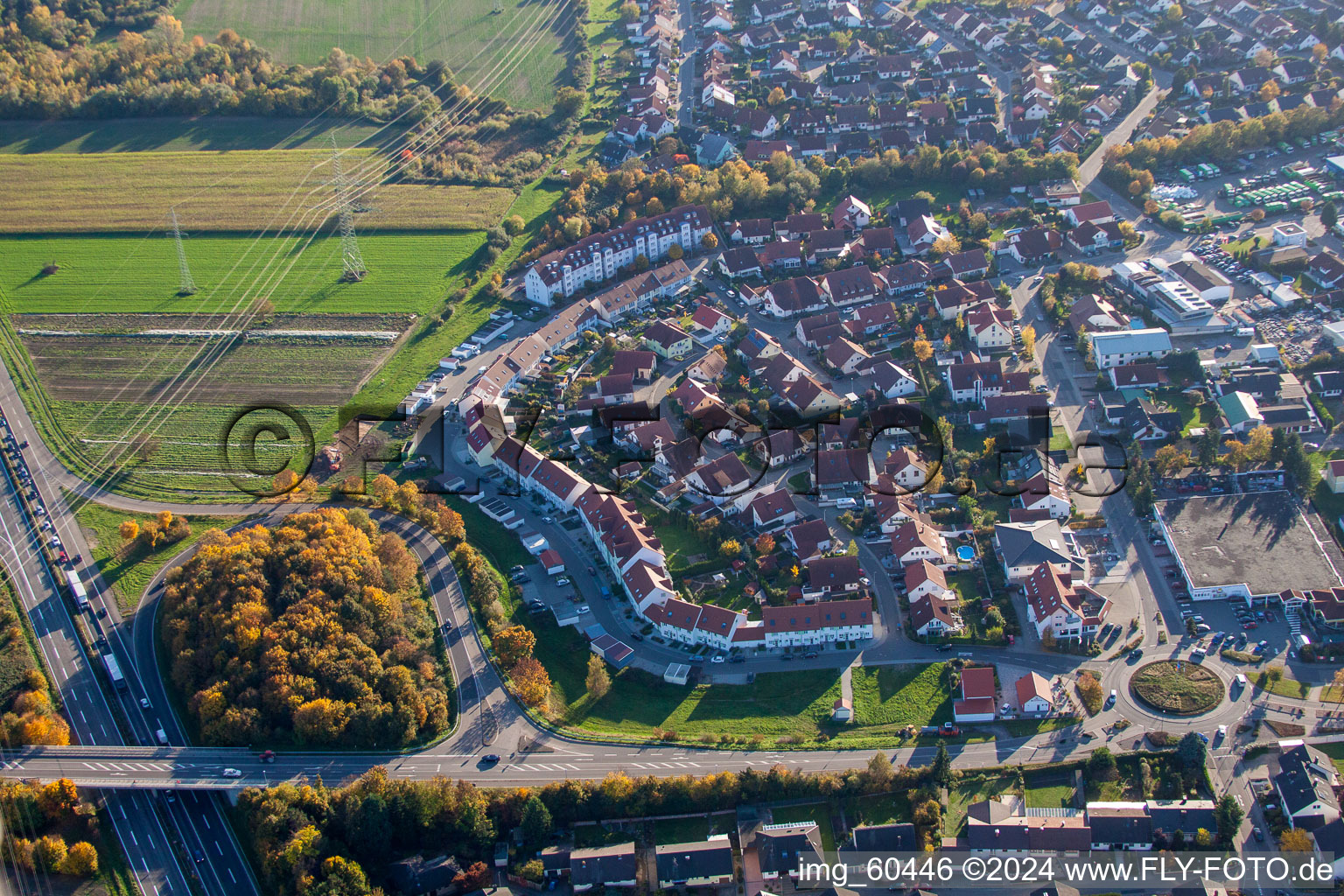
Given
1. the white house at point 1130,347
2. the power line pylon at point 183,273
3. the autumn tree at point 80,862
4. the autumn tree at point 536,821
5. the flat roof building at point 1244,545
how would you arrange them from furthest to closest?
the power line pylon at point 183,273 < the white house at point 1130,347 < the flat roof building at point 1244,545 < the autumn tree at point 536,821 < the autumn tree at point 80,862

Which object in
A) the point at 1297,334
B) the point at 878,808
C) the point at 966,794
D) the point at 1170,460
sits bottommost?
the point at 878,808

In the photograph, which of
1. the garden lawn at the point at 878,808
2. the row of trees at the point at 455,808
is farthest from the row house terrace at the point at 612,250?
the garden lawn at the point at 878,808

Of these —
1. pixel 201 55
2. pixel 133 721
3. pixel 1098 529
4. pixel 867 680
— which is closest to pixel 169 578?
pixel 133 721

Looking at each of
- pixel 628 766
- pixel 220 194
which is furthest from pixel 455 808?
pixel 220 194

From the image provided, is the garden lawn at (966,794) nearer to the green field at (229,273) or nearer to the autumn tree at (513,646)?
the autumn tree at (513,646)

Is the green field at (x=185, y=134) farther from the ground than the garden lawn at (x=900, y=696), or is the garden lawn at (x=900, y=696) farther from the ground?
the green field at (x=185, y=134)

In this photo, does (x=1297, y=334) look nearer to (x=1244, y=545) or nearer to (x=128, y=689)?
(x=1244, y=545)

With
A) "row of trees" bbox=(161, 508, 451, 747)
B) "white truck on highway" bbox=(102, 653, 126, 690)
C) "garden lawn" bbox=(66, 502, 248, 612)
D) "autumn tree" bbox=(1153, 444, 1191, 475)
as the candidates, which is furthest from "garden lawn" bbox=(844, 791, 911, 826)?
"garden lawn" bbox=(66, 502, 248, 612)
